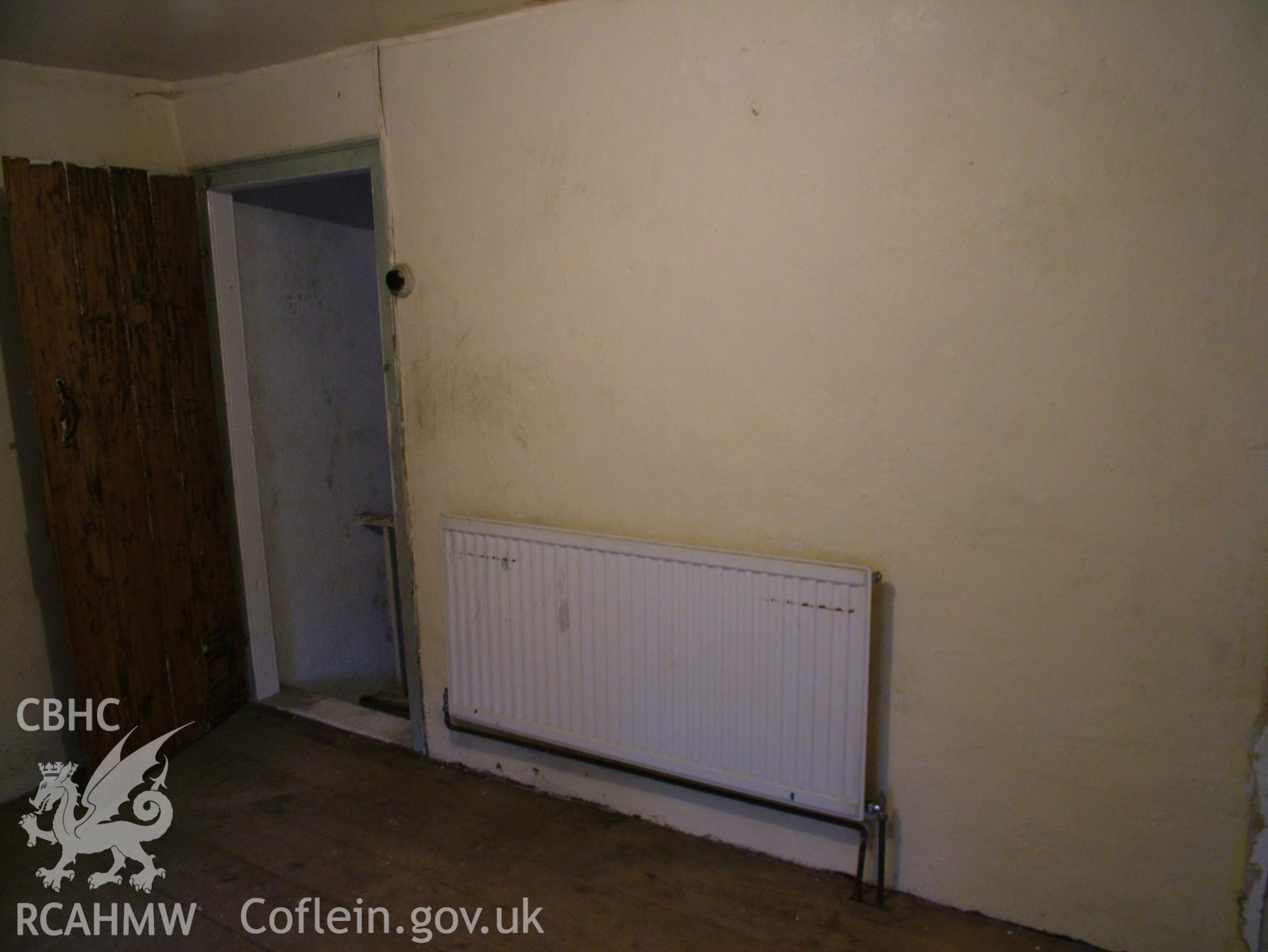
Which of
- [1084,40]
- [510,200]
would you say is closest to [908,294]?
[1084,40]

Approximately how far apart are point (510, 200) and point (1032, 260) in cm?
141

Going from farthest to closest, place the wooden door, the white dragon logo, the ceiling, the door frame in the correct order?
the door frame → the wooden door → the white dragon logo → the ceiling

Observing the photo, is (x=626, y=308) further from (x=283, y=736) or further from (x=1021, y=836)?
(x=283, y=736)

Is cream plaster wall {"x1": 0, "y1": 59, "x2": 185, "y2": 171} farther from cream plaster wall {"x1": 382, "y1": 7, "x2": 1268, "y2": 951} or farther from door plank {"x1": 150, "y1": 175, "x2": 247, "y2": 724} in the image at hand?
cream plaster wall {"x1": 382, "y1": 7, "x2": 1268, "y2": 951}

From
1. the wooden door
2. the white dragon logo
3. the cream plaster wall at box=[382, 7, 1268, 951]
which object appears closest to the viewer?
the cream plaster wall at box=[382, 7, 1268, 951]

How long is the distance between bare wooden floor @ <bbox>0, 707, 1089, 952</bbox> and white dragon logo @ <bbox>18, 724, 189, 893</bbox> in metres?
0.04

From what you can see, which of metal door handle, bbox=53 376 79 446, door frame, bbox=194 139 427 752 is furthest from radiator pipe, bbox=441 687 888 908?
metal door handle, bbox=53 376 79 446

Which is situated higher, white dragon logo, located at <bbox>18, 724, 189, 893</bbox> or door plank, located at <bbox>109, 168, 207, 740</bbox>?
door plank, located at <bbox>109, 168, 207, 740</bbox>

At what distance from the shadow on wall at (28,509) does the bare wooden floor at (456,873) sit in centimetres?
39

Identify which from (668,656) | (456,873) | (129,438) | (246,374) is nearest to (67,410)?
(129,438)

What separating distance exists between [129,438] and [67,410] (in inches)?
8.7

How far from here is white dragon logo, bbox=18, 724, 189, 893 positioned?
7.62 feet


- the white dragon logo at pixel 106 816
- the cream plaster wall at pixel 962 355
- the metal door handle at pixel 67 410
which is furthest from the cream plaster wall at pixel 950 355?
the white dragon logo at pixel 106 816

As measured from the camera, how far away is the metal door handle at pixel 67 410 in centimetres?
256
